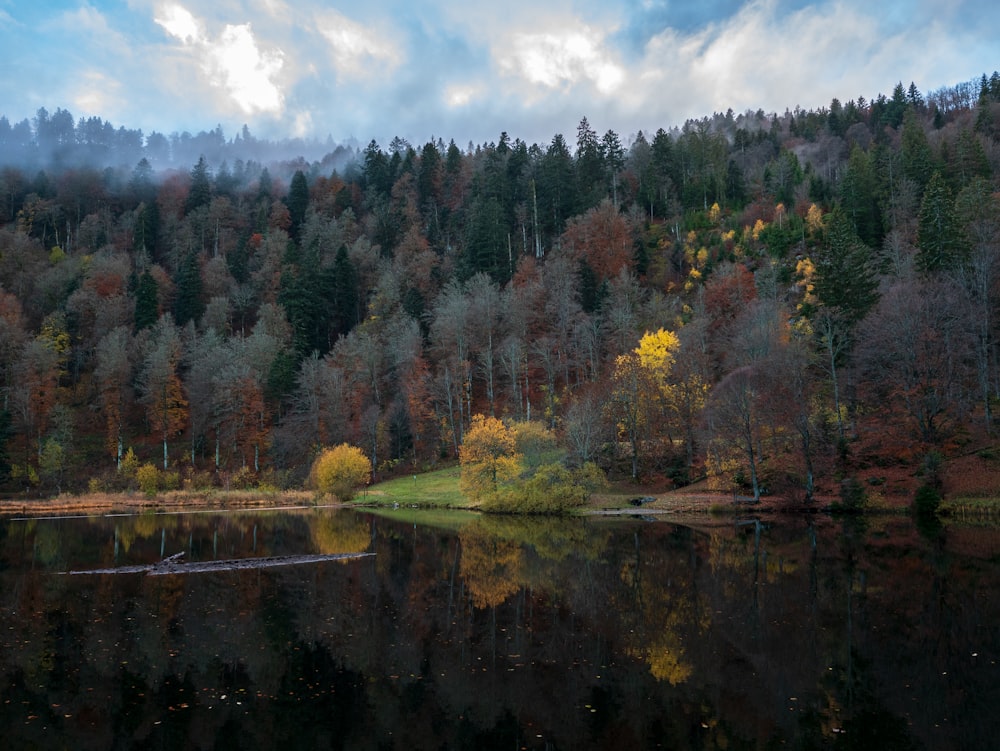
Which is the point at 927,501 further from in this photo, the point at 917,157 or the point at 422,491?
the point at 917,157

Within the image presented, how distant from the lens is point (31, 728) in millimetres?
11375

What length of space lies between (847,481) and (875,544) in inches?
617

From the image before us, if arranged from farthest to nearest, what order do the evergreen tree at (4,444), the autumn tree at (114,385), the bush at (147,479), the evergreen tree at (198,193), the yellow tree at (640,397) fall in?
the evergreen tree at (198,193)
the autumn tree at (114,385)
the evergreen tree at (4,444)
the bush at (147,479)
the yellow tree at (640,397)

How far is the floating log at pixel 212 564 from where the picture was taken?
26719mm

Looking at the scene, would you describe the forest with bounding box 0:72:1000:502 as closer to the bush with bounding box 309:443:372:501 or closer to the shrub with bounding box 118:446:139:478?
the shrub with bounding box 118:446:139:478

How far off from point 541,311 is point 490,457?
34.9 meters

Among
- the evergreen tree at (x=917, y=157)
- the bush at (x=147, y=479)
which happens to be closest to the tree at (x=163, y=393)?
the bush at (x=147, y=479)

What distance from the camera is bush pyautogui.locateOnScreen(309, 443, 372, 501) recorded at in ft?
209

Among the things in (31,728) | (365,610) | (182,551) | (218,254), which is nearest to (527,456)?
(182,551)

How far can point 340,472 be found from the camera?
63844 mm

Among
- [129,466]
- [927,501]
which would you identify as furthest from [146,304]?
A: [927,501]

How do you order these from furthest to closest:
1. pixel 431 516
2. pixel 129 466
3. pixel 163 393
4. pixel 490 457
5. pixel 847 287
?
pixel 163 393 < pixel 129 466 < pixel 847 287 < pixel 490 457 < pixel 431 516

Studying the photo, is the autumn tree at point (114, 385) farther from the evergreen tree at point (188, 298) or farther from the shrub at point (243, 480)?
the shrub at point (243, 480)

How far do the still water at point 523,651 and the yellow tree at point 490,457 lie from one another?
918 inches
